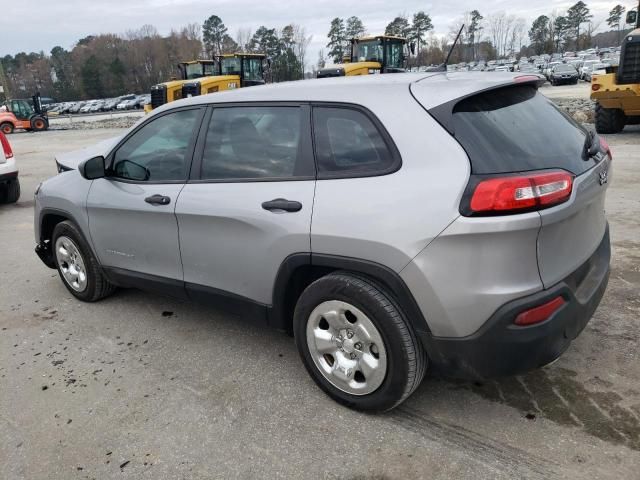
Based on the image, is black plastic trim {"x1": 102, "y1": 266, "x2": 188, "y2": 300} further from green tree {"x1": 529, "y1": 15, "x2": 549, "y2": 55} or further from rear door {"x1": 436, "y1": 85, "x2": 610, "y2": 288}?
green tree {"x1": 529, "y1": 15, "x2": 549, "y2": 55}

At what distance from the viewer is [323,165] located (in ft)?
9.04

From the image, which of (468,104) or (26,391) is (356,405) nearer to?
(468,104)

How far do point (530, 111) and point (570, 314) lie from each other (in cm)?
104

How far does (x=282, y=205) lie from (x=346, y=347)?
2.69ft

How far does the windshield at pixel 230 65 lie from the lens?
20614mm

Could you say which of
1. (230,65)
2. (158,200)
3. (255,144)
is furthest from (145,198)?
(230,65)

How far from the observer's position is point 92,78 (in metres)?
92.7

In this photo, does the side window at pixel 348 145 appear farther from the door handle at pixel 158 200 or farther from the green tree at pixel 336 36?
the green tree at pixel 336 36

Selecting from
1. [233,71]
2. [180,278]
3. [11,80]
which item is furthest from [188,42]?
[180,278]

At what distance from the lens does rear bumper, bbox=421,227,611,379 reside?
2.31 metres

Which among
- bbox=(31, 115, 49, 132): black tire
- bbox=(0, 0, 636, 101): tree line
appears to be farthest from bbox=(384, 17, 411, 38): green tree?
bbox=(31, 115, 49, 132): black tire

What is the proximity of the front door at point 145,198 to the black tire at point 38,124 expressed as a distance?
31.9 m

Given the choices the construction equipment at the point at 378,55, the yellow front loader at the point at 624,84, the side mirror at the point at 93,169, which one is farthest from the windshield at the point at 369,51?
the side mirror at the point at 93,169

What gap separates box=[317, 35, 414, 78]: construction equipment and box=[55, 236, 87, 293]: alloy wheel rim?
14.6m
